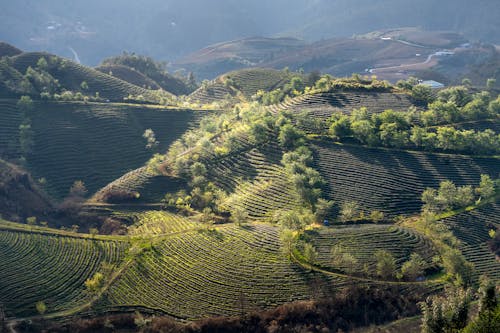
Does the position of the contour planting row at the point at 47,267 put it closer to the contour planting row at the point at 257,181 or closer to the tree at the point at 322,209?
the contour planting row at the point at 257,181

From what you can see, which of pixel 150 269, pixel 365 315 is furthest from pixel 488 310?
pixel 150 269

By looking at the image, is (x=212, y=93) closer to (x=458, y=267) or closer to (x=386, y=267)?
(x=386, y=267)

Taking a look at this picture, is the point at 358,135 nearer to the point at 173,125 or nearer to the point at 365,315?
the point at 365,315

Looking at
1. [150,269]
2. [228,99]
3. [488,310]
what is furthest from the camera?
[228,99]

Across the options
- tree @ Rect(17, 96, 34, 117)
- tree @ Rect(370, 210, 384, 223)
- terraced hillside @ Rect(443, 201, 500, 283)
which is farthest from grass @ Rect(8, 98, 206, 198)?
terraced hillside @ Rect(443, 201, 500, 283)

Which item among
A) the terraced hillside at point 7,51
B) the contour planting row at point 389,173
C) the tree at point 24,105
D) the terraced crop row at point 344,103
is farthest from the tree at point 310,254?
the terraced hillside at point 7,51

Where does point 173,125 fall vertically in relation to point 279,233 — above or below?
above
